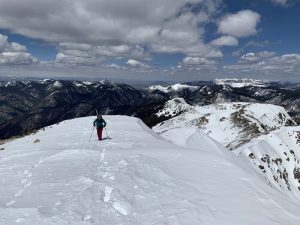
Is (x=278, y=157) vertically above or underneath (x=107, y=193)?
underneath

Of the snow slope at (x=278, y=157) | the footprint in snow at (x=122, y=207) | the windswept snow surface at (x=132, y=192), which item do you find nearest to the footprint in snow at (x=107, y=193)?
the windswept snow surface at (x=132, y=192)

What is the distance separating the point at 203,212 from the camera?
1274 cm

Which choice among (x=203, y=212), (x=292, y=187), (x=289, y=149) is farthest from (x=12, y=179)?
(x=289, y=149)

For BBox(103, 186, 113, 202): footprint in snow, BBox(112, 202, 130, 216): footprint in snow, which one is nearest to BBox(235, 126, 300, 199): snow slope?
BBox(103, 186, 113, 202): footprint in snow

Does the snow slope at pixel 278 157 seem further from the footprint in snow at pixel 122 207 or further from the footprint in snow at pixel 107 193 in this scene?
the footprint in snow at pixel 122 207

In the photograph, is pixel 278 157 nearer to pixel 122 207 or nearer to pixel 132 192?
pixel 132 192

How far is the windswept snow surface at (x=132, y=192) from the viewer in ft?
39.4

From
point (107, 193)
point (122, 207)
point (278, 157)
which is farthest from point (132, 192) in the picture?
point (278, 157)

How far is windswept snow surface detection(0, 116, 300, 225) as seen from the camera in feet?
39.4

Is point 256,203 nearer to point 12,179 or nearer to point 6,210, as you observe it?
point 6,210

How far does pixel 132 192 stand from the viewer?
48.6 feet

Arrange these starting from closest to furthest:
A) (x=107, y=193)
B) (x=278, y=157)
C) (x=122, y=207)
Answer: (x=122, y=207), (x=107, y=193), (x=278, y=157)

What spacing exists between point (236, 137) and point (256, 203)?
15136 centimetres

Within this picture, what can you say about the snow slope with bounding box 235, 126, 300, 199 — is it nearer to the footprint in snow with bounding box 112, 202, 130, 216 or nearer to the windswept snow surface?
the windswept snow surface
